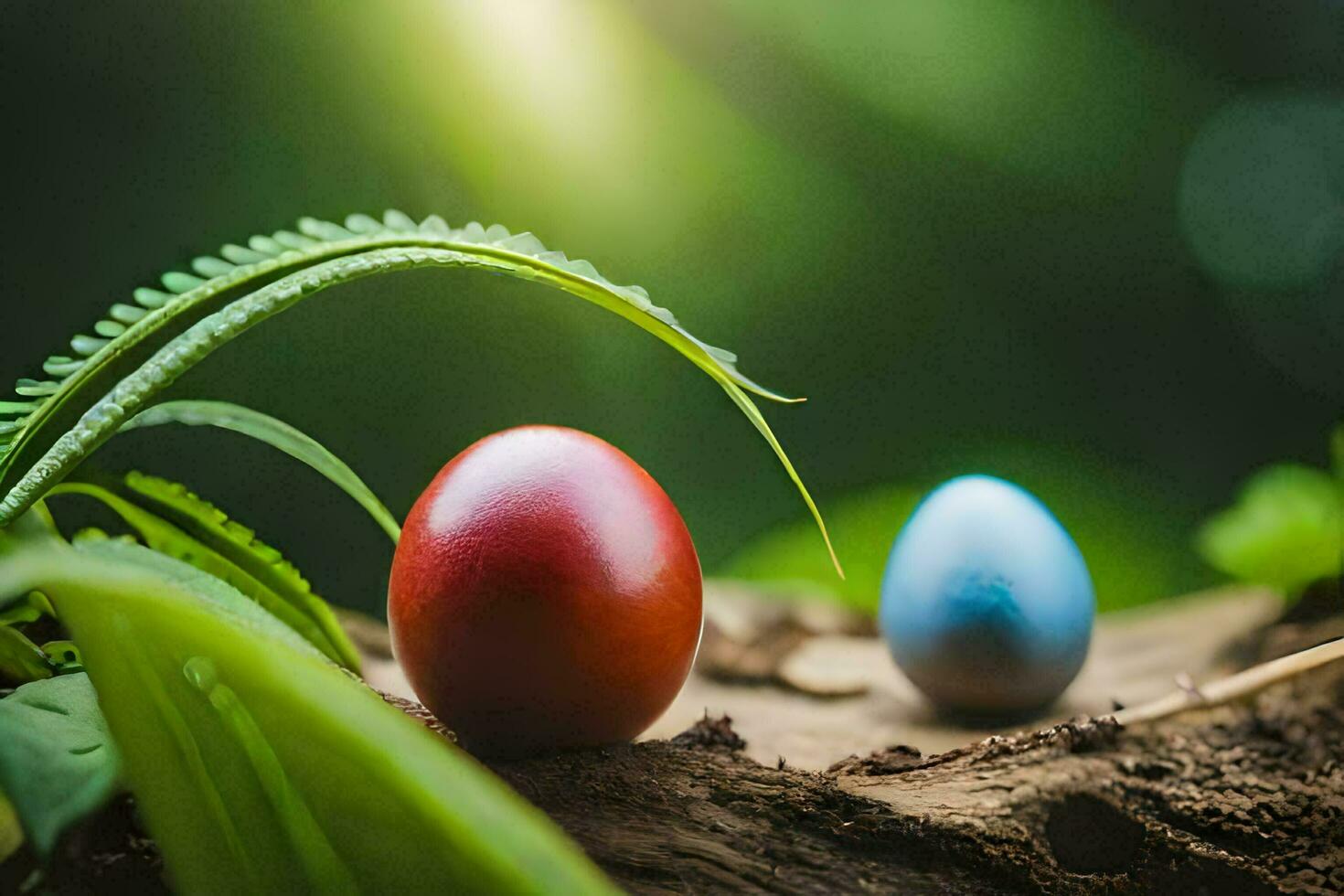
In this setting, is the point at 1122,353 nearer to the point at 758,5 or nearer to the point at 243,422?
the point at 758,5

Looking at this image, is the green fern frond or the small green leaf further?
the small green leaf

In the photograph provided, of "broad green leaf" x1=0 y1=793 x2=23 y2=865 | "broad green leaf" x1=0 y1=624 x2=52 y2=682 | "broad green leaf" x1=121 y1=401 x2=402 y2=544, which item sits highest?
"broad green leaf" x1=121 y1=401 x2=402 y2=544

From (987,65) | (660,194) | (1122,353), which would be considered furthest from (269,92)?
(1122,353)

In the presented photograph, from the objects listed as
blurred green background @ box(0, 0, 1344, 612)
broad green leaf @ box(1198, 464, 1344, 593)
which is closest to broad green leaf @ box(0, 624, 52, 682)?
blurred green background @ box(0, 0, 1344, 612)

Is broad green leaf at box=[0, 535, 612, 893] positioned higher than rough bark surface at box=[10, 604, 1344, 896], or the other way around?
rough bark surface at box=[10, 604, 1344, 896]

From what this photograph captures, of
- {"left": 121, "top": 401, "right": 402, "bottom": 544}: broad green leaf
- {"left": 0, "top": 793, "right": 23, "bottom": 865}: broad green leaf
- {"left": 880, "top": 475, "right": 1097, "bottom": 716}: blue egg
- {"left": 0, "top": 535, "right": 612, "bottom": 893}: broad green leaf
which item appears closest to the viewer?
{"left": 0, "top": 535, "right": 612, "bottom": 893}: broad green leaf

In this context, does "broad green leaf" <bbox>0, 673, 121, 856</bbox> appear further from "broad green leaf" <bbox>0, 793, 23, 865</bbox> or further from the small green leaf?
the small green leaf

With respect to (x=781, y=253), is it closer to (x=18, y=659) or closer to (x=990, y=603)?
(x=990, y=603)

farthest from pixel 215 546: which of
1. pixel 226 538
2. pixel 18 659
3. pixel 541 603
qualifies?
pixel 541 603

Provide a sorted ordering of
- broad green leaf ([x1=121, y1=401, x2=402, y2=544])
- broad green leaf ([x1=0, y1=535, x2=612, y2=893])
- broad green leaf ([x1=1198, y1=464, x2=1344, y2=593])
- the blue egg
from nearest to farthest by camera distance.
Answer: broad green leaf ([x1=0, y1=535, x2=612, y2=893]) → broad green leaf ([x1=121, y1=401, x2=402, y2=544]) → the blue egg → broad green leaf ([x1=1198, y1=464, x2=1344, y2=593])
